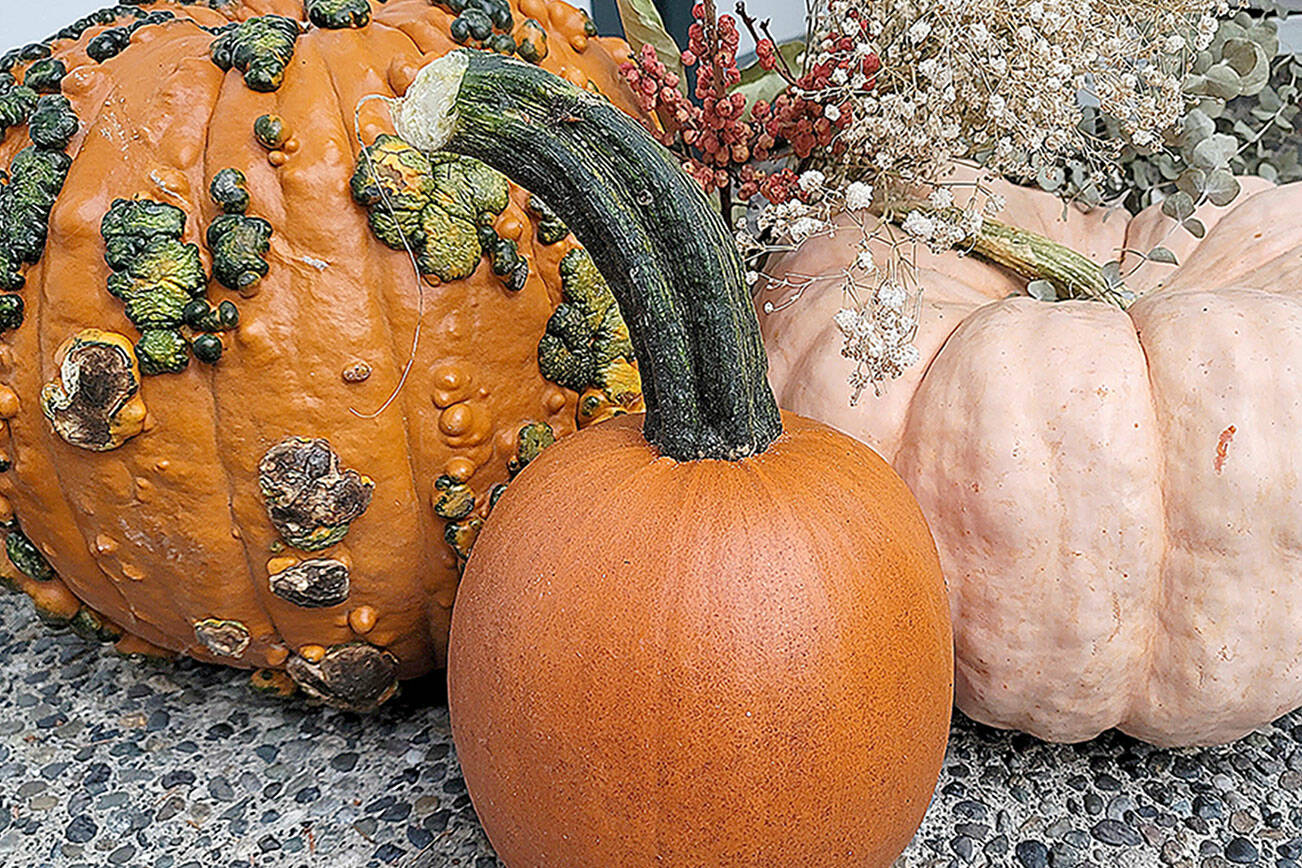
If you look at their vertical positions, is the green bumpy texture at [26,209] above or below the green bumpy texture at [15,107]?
below

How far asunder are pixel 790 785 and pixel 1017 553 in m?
0.32

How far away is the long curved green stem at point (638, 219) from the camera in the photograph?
0.87 meters

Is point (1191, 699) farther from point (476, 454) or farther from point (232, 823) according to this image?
point (232, 823)

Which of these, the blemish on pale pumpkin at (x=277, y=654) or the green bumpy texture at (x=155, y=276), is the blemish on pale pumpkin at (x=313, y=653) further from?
the green bumpy texture at (x=155, y=276)

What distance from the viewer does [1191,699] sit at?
1065 mm

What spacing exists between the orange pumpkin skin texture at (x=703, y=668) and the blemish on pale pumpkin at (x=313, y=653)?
0.25 meters

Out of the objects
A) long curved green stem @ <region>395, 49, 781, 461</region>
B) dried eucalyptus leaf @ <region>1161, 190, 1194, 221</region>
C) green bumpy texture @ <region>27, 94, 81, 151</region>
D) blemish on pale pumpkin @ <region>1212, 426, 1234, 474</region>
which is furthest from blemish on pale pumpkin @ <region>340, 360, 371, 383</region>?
dried eucalyptus leaf @ <region>1161, 190, 1194, 221</region>

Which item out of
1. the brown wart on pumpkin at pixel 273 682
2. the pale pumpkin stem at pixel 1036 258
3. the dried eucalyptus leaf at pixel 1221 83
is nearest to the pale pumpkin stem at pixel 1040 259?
the pale pumpkin stem at pixel 1036 258

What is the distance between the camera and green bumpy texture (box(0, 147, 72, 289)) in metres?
1.01

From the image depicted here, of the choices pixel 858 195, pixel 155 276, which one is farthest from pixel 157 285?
pixel 858 195

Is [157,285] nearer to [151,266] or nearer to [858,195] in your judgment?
[151,266]

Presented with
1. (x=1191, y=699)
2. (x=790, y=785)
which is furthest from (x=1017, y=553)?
(x=790, y=785)

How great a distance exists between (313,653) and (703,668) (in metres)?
0.45

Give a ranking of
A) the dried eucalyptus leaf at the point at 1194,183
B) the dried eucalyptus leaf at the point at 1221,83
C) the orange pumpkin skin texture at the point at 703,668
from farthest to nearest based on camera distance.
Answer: the dried eucalyptus leaf at the point at 1221,83, the dried eucalyptus leaf at the point at 1194,183, the orange pumpkin skin texture at the point at 703,668
